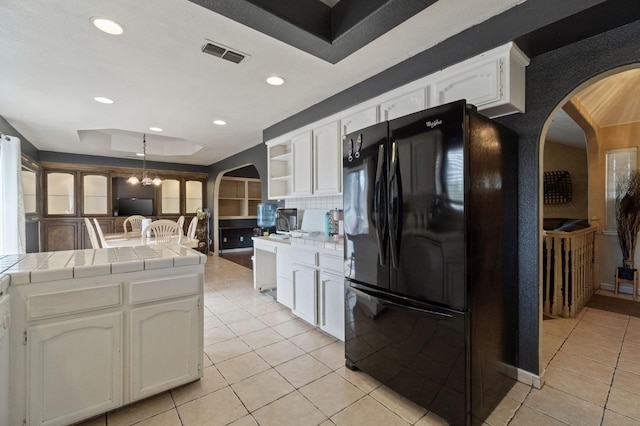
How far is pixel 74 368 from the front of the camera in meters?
1.56

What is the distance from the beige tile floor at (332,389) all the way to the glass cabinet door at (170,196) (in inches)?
208

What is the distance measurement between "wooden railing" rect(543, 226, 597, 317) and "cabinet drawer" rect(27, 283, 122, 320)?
13.7ft

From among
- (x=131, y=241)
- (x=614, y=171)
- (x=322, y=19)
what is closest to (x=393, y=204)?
(x=322, y=19)

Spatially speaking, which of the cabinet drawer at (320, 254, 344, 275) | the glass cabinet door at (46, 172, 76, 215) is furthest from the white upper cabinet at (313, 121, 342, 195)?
the glass cabinet door at (46, 172, 76, 215)

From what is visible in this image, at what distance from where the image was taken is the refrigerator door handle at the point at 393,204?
1.81 meters

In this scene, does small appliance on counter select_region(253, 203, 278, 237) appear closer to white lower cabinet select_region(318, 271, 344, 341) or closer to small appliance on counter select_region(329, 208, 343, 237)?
small appliance on counter select_region(329, 208, 343, 237)

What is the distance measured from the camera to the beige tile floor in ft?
5.58

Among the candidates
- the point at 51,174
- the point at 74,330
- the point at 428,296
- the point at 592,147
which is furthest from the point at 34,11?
the point at 592,147

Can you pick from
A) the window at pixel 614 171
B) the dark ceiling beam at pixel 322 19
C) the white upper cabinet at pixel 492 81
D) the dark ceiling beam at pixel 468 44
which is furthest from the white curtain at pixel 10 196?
the window at pixel 614 171

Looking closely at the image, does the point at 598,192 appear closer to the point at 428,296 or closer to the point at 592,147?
the point at 592,147

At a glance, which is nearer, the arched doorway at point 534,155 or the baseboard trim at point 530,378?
the arched doorway at point 534,155

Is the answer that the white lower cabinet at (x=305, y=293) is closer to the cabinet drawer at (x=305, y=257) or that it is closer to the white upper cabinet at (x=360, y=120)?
the cabinet drawer at (x=305, y=257)

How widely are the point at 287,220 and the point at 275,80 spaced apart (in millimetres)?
2060

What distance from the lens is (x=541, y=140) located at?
1942 mm
